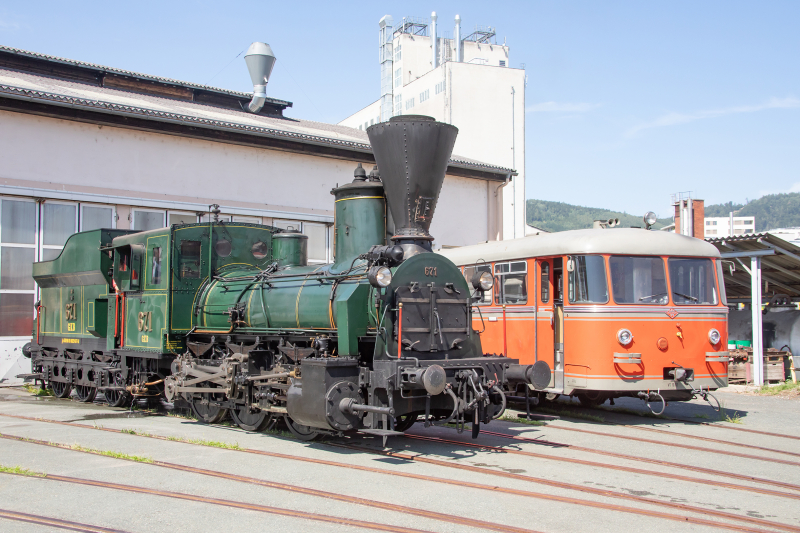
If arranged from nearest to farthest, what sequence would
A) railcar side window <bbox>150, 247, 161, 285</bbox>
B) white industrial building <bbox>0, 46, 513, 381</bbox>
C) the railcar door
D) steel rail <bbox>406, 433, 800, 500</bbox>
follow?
1. steel rail <bbox>406, 433, 800, 500</bbox>
2. the railcar door
3. railcar side window <bbox>150, 247, 161, 285</bbox>
4. white industrial building <bbox>0, 46, 513, 381</bbox>

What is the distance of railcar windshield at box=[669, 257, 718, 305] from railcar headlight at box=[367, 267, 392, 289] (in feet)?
17.5

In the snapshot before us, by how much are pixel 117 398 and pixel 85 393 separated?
1.53 metres

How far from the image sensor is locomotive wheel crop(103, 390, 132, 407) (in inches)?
497

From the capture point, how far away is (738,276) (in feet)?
60.5

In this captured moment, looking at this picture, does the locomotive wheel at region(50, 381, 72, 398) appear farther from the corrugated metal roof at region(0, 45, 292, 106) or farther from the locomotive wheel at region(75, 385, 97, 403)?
the corrugated metal roof at region(0, 45, 292, 106)

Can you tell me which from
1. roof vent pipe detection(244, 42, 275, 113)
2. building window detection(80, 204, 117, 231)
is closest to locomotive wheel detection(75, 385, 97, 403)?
building window detection(80, 204, 117, 231)

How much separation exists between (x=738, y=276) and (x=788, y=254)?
2.66m

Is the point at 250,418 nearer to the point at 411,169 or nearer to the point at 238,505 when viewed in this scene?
the point at 238,505

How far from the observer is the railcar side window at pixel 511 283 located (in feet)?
38.6

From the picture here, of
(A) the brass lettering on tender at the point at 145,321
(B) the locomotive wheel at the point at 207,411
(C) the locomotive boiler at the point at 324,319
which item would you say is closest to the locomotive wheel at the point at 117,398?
(C) the locomotive boiler at the point at 324,319

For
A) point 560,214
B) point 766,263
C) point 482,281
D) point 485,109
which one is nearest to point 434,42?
point 485,109

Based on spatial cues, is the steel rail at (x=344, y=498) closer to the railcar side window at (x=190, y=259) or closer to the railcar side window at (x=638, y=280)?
the railcar side window at (x=190, y=259)

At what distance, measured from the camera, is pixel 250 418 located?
9914 mm

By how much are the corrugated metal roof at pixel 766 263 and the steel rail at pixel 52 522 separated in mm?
12233
